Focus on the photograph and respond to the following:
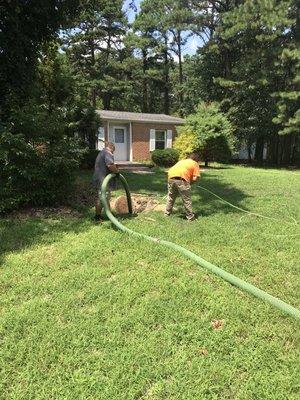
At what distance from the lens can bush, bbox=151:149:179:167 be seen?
68.2ft

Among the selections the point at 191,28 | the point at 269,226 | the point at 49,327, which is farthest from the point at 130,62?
the point at 49,327

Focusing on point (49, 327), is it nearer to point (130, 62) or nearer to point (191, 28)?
point (191, 28)

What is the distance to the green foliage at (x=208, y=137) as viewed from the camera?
66.2ft

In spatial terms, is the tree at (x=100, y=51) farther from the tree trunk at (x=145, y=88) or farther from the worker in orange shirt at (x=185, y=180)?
the worker in orange shirt at (x=185, y=180)

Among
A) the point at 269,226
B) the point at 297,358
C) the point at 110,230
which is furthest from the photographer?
the point at 269,226

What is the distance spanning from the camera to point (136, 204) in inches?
340

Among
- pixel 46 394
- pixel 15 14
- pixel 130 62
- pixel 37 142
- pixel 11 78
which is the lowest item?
pixel 46 394

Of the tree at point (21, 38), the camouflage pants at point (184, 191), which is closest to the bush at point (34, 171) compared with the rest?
the tree at point (21, 38)

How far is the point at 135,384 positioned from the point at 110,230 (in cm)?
346

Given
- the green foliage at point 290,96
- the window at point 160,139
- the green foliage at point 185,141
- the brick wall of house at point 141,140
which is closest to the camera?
the green foliage at point 185,141

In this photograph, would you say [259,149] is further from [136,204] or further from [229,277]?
[229,277]

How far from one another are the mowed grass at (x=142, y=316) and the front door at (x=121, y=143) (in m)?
17.9

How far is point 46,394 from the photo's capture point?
3.37 meters

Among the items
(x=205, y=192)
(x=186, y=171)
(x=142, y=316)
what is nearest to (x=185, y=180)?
(x=186, y=171)
